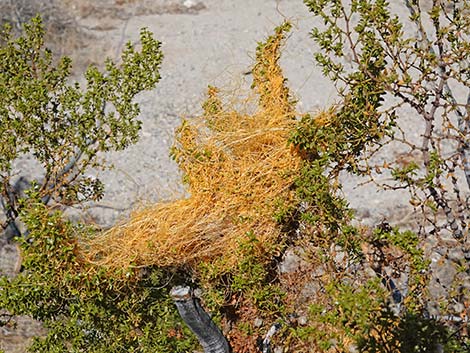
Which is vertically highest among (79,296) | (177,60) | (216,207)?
(177,60)

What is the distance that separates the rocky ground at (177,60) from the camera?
1352 cm

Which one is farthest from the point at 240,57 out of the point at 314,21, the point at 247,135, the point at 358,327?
the point at 358,327

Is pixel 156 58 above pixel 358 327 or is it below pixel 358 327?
above

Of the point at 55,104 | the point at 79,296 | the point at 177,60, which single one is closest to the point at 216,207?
the point at 79,296

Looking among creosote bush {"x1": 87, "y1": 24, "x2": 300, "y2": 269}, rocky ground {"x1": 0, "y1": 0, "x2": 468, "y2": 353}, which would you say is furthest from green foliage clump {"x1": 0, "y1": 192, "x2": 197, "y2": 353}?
rocky ground {"x1": 0, "y1": 0, "x2": 468, "y2": 353}

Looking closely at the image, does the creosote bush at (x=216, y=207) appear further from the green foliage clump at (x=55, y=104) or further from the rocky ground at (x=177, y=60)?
the rocky ground at (x=177, y=60)

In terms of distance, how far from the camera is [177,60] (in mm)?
17297

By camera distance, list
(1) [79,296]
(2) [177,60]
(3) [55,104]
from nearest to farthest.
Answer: (1) [79,296]
(3) [55,104]
(2) [177,60]

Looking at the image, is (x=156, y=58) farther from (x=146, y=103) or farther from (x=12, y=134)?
(x=146, y=103)

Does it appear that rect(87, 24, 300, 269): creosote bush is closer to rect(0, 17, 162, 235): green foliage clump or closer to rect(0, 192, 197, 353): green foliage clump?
rect(0, 192, 197, 353): green foliage clump

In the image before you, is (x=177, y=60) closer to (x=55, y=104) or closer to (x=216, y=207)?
(x=55, y=104)

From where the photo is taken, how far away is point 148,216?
511cm

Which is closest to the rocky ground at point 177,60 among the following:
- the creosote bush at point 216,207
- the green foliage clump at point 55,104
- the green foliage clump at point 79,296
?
the green foliage clump at point 55,104

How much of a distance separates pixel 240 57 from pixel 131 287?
40.0 ft
